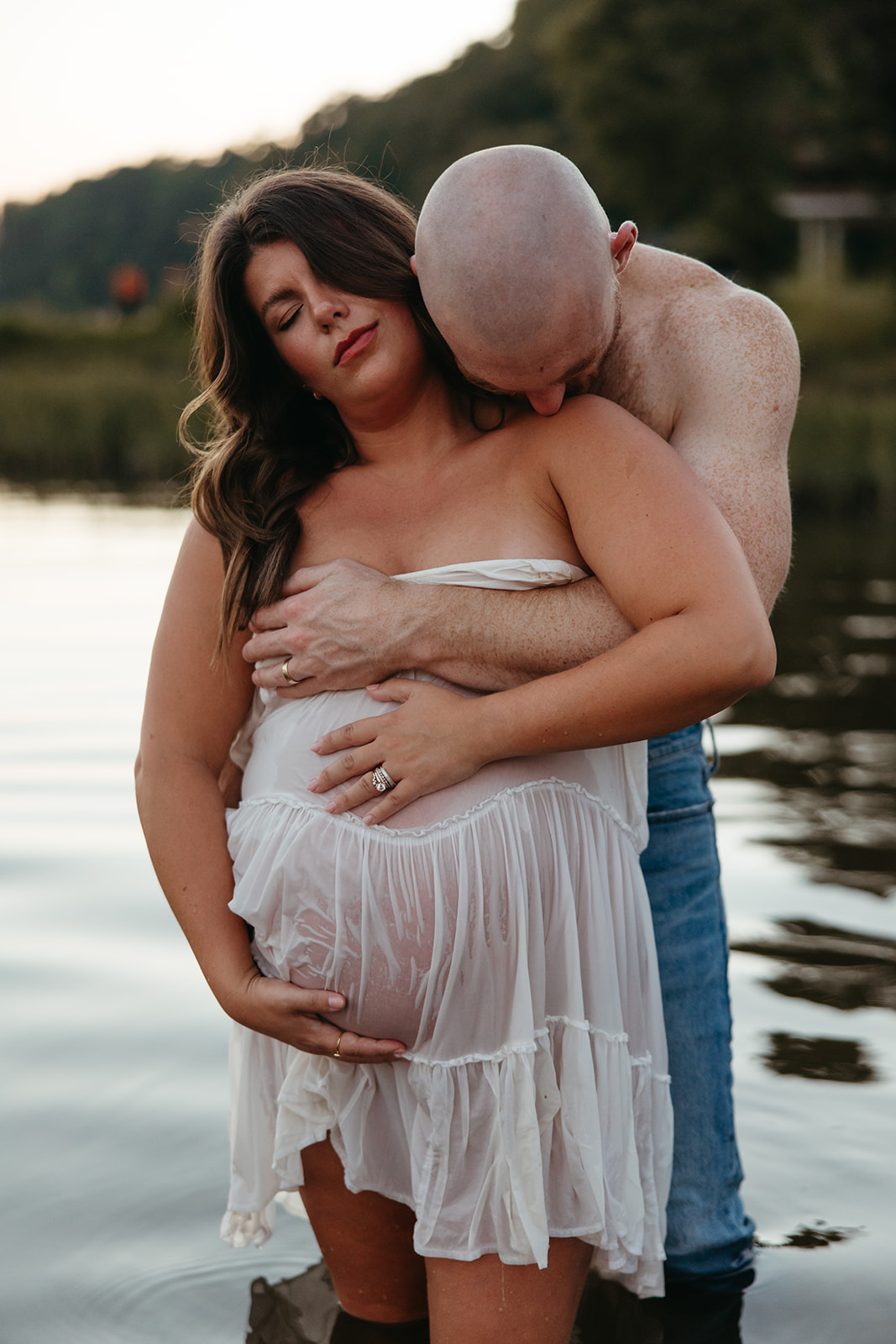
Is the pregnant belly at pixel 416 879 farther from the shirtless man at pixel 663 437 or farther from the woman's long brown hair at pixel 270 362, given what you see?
the woman's long brown hair at pixel 270 362

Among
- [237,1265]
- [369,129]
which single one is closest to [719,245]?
[369,129]

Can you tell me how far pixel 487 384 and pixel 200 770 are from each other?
819mm

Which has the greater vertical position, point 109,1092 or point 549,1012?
point 549,1012

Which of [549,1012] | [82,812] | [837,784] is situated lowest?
[837,784]

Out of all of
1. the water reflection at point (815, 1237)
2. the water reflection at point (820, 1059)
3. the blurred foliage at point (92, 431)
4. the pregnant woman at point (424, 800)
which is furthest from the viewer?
the blurred foliage at point (92, 431)

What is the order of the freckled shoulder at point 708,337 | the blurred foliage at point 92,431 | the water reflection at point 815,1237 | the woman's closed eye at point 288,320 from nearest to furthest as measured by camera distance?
the woman's closed eye at point 288,320 < the freckled shoulder at point 708,337 < the water reflection at point 815,1237 < the blurred foliage at point 92,431

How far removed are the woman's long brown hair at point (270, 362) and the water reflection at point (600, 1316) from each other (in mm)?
1411

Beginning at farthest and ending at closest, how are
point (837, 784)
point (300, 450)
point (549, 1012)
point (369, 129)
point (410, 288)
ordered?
point (369, 129), point (837, 784), point (300, 450), point (410, 288), point (549, 1012)

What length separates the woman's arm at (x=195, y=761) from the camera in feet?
7.54

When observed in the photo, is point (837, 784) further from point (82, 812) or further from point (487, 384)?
point (487, 384)

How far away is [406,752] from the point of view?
2.09m

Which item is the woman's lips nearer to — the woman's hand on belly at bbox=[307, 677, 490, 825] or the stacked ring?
the woman's hand on belly at bbox=[307, 677, 490, 825]

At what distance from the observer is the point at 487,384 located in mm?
2133

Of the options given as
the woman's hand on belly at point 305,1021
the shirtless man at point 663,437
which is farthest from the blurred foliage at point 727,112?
the woman's hand on belly at point 305,1021
